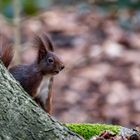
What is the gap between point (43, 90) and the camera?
3.56 meters

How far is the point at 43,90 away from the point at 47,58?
0.16 meters

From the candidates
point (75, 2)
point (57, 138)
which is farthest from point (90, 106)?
point (57, 138)

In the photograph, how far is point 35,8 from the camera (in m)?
9.82

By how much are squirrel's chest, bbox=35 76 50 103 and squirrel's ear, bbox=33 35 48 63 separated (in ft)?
0.38

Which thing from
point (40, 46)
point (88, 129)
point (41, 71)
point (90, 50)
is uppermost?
point (40, 46)

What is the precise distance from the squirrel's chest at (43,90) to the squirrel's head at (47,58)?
48 mm

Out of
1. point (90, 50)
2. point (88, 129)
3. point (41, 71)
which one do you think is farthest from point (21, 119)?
point (90, 50)

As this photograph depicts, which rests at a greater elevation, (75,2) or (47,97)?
(47,97)

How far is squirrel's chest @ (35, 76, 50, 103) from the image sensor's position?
11.6 ft

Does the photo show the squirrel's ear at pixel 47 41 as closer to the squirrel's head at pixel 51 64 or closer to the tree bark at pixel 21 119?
the squirrel's head at pixel 51 64

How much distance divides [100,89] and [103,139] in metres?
5.65

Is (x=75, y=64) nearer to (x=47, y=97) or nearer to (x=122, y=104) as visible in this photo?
(x=122, y=104)

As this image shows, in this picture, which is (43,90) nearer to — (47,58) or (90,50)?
(47,58)

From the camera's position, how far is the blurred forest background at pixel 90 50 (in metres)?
8.22
